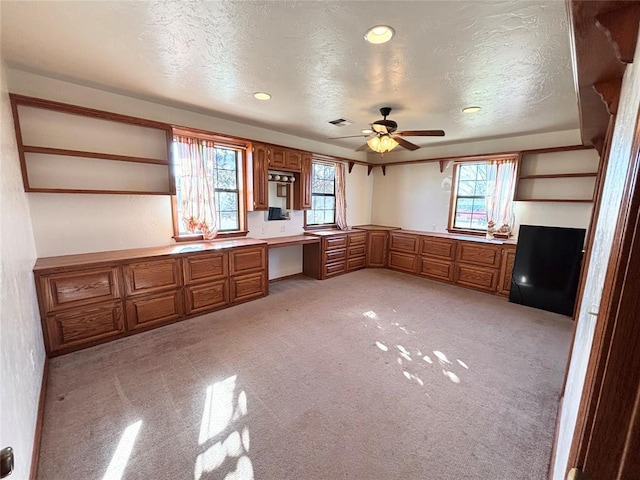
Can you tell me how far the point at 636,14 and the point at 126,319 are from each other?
4286 mm

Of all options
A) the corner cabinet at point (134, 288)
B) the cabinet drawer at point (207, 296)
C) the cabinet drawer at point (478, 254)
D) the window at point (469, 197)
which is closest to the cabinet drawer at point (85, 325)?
the corner cabinet at point (134, 288)

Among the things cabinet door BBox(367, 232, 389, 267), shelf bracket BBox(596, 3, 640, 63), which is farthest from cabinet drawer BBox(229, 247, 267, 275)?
shelf bracket BBox(596, 3, 640, 63)

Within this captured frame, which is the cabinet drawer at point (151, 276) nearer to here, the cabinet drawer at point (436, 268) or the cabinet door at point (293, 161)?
the cabinet door at point (293, 161)

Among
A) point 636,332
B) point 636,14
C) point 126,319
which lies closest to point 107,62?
point 126,319

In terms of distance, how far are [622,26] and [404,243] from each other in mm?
5106

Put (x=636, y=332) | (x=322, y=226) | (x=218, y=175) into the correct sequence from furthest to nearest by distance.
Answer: (x=322, y=226) < (x=218, y=175) < (x=636, y=332)

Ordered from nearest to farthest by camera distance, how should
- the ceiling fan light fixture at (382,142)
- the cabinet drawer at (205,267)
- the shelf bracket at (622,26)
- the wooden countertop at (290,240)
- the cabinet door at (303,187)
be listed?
the shelf bracket at (622,26)
the ceiling fan light fixture at (382,142)
the cabinet drawer at (205,267)
the wooden countertop at (290,240)
the cabinet door at (303,187)

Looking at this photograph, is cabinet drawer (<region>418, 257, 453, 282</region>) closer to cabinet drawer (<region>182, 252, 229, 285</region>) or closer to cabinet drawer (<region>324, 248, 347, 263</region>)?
cabinet drawer (<region>324, 248, 347, 263</region>)

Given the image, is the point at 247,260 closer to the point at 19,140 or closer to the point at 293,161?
the point at 293,161

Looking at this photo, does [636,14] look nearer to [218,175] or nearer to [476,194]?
[218,175]

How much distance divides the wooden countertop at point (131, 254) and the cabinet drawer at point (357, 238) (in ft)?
7.36

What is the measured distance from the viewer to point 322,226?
6.07 metres

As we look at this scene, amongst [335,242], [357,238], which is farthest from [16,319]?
[357,238]

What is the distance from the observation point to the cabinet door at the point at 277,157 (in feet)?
15.2
